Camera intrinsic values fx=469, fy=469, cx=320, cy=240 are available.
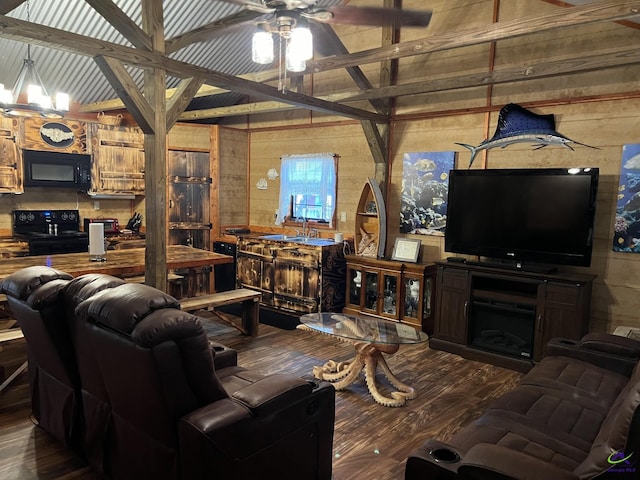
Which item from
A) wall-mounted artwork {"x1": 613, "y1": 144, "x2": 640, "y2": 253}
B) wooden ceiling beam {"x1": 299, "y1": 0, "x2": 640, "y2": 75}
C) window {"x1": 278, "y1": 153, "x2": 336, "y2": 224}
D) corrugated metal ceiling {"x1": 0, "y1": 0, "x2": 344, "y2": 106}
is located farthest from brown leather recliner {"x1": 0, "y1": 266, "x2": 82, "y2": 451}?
wall-mounted artwork {"x1": 613, "y1": 144, "x2": 640, "y2": 253}

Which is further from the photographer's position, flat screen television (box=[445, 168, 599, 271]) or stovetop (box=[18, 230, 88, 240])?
stovetop (box=[18, 230, 88, 240])

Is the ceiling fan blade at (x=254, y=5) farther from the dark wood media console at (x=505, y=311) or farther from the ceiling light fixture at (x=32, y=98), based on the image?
the dark wood media console at (x=505, y=311)

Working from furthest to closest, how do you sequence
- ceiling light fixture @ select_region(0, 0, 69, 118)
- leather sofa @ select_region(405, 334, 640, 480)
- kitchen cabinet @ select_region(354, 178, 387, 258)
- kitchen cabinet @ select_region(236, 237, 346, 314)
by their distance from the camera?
kitchen cabinet @ select_region(236, 237, 346, 314) < kitchen cabinet @ select_region(354, 178, 387, 258) < ceiling light fixture @ select_region(0, 0, 69, 118) < leather sofa @ select_region(405, 334, 640, 480)

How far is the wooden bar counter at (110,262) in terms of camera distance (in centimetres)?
394

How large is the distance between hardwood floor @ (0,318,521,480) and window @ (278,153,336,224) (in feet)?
6.67

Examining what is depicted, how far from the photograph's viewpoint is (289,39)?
2.96 meters

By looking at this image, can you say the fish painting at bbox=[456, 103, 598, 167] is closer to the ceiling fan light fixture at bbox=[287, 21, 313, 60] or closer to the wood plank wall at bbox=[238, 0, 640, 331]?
the wood plank wall at bbox=[238, 0, 640, 331]

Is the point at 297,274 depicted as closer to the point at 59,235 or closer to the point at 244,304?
the point at 244,304

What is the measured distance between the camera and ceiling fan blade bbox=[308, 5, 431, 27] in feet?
9.75

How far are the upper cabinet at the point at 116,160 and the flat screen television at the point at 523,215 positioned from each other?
177 inches

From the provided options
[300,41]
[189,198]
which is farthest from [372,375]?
[189,198]

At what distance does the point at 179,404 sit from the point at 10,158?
204 inches

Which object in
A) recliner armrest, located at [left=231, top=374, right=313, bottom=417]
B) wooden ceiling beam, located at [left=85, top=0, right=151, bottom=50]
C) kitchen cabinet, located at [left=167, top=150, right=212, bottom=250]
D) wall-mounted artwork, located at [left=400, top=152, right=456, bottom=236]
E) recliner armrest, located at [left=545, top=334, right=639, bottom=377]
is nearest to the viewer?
recliner armrest, located at [left=231, top=374, right=313, bottom=417]

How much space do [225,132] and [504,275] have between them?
4.67m
